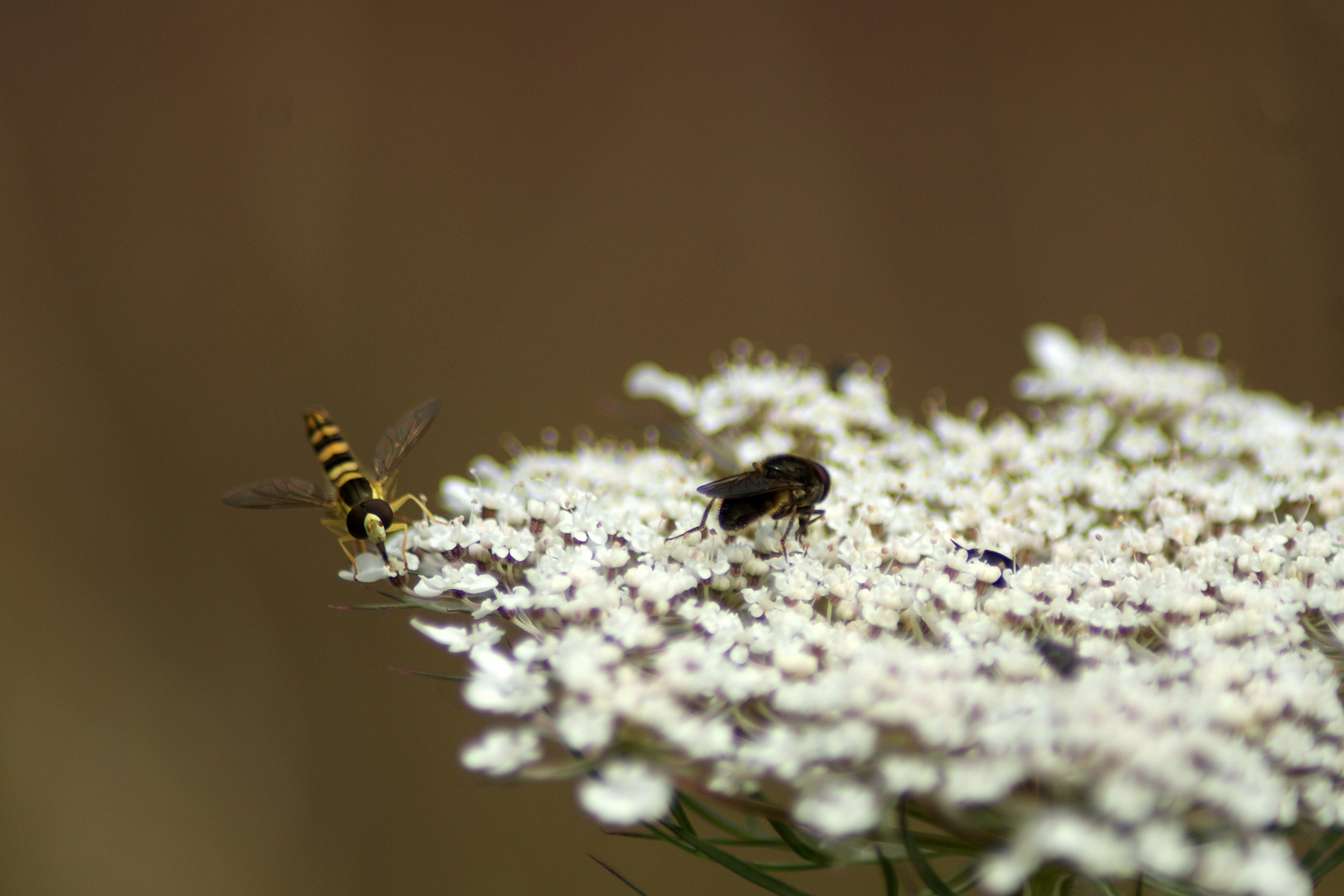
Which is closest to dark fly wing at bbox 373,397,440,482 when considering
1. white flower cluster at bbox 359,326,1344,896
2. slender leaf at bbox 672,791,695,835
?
white flower cluster at bbox 359,326,1344,896

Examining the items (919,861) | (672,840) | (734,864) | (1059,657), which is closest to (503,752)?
(672,840)

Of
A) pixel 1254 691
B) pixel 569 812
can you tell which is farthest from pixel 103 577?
pixel 1254 691

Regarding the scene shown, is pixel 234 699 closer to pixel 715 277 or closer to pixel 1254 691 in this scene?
pixel 715 277

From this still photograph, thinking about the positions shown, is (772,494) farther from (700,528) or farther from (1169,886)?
(1169,886)

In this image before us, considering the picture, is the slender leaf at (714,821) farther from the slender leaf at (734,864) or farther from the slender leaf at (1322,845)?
the slender leaf at (1322,845)

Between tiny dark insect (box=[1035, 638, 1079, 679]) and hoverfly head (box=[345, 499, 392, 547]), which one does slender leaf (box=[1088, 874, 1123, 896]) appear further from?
hoverfly head (box=[345, 499, 392, 547])

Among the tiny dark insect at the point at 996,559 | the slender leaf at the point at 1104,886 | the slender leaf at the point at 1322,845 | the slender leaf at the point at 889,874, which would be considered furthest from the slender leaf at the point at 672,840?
the slender leaf at the point at 1322,845
